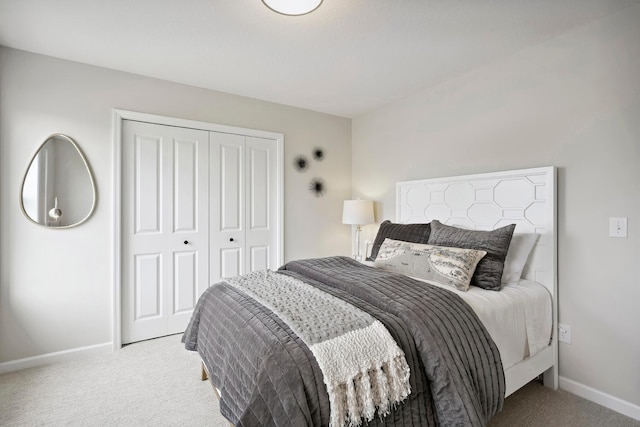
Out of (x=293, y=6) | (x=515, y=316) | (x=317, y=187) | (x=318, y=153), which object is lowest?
(x=515, y=316)

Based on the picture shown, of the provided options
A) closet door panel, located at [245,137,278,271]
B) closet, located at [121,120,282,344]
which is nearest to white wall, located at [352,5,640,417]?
closet door panel, located at [245,137,278,271]

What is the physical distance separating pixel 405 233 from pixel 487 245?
738 mm

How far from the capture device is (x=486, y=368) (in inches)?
59.7

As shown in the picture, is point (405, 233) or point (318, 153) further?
point (318, 153)

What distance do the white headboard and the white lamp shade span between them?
48cm

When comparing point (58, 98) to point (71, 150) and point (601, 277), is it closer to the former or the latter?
point (71, 150)

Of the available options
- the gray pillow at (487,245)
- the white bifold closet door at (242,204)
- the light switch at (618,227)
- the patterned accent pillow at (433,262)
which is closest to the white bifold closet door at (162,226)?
the white bifold closet door at (242,204)

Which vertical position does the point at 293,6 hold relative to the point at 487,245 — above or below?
above

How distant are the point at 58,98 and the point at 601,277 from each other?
4.18 meters

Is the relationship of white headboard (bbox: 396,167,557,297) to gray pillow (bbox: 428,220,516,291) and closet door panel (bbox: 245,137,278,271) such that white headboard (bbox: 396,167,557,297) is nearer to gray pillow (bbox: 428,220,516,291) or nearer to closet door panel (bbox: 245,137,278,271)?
gray pillow (bbox: 428,220,516,291)

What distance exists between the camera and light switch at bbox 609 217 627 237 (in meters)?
1.92

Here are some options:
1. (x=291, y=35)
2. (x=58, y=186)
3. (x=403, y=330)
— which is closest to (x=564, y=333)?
(x=403, y=330)

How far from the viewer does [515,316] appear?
187 centimetres

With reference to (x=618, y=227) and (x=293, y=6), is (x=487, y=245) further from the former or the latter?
(x=293, y=6)
